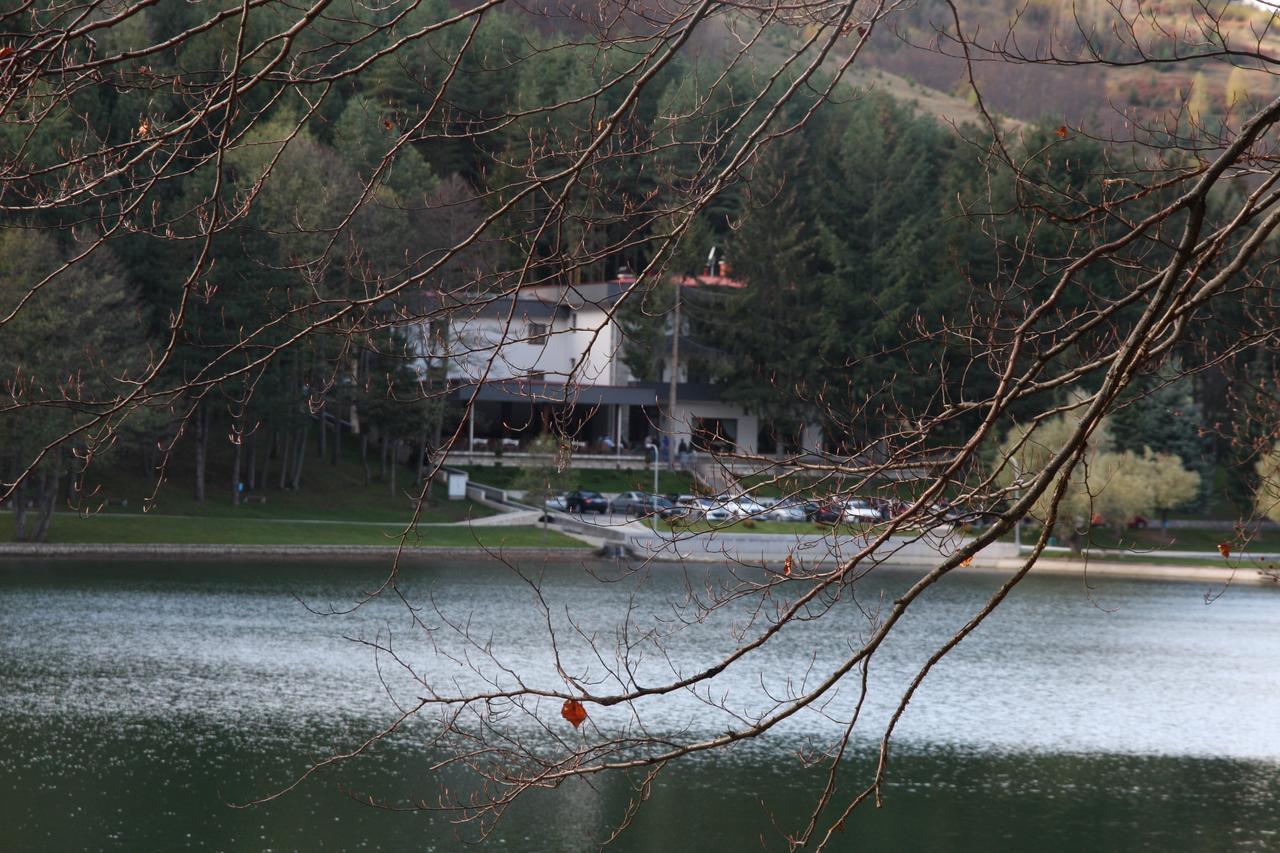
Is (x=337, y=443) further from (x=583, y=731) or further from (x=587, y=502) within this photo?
(x=583, y=731)

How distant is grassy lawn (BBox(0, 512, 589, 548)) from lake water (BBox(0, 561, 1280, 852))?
334 cm

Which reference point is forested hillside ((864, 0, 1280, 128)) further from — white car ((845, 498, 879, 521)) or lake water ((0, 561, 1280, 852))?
lake water ((0, 561, 1280, 852))

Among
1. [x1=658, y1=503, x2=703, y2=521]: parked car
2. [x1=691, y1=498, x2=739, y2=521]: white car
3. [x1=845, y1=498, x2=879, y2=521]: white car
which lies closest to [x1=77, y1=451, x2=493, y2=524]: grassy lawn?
[x1=845, y1=498, x2=879, y2=521]: white car

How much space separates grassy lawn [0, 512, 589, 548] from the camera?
3425 cm

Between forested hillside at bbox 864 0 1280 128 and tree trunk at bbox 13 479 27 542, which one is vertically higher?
forested hillside at bbox 864 0 1280 128

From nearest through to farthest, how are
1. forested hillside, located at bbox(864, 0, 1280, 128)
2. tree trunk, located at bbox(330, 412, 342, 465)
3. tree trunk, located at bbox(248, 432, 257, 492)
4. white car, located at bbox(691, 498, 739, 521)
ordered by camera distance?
white car, located at bbox(691, 498, 739, 521) → forested hillside, located at bbox(864, 0, 1280, 128) → tree trunk, located at bbox(248, 432, 257, 492) → tree trunk, located at bbox(330, 412, 342, 465)

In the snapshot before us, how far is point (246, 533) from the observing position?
36844mm

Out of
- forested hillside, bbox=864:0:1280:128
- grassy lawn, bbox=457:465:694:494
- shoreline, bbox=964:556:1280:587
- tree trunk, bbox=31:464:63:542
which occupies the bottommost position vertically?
shoreline, bbox=964:556:1280:587

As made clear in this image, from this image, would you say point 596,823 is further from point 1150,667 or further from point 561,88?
point 561,88

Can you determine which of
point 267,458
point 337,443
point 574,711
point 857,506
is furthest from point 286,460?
point 574,711

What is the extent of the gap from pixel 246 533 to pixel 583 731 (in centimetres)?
2332

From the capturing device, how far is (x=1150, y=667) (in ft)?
85.1

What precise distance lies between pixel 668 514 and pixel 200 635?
67.5 feet

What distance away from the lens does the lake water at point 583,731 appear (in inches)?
568
